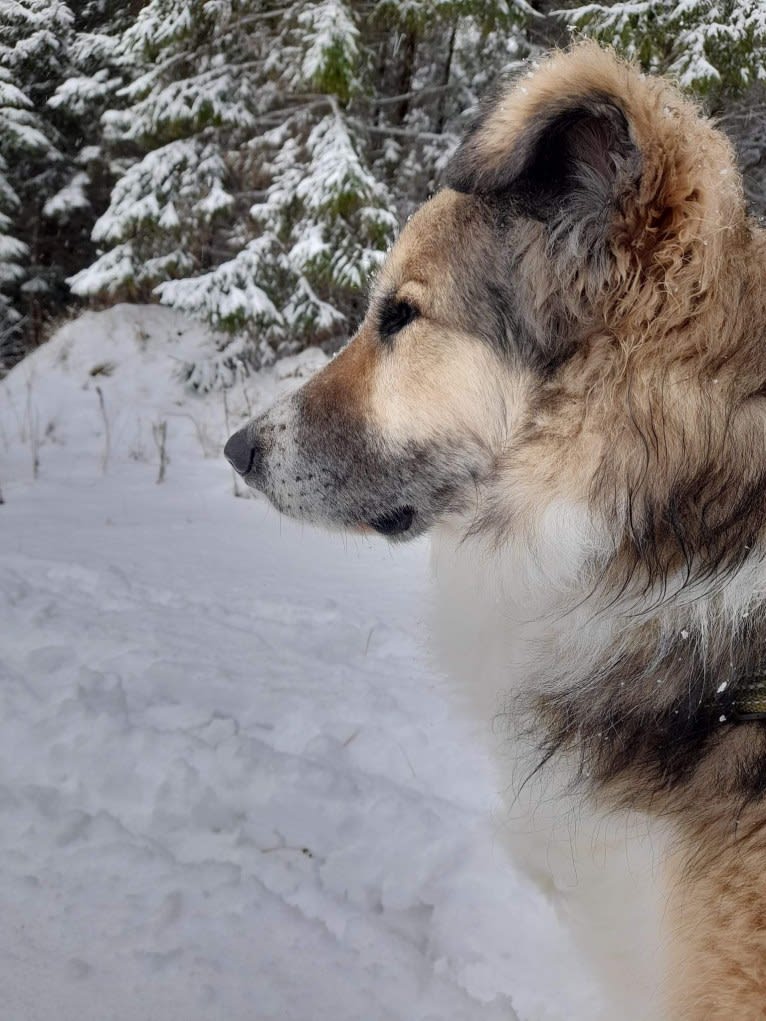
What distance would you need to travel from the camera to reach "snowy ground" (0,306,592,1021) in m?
1.62

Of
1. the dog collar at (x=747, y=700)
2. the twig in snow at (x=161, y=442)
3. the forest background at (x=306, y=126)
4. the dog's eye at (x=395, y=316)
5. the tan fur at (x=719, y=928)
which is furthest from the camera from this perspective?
the forest background at (x=306, y=126)

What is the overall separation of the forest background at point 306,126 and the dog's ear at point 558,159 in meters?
6.35

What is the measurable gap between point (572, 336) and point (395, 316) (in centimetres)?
47

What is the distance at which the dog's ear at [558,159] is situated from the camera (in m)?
1.45

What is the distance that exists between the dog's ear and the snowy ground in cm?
128

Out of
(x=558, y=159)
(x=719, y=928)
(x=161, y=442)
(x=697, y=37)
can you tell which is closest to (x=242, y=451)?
(x=558, y=159)

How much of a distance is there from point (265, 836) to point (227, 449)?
41.0 inches

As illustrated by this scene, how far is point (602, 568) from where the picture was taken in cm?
161

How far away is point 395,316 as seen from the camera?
74.2 inches

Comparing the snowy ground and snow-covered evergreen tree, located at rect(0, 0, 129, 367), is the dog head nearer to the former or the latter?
the snowy ground

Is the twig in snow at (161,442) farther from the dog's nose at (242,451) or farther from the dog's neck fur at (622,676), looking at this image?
the dog's neck fur at (622,676)

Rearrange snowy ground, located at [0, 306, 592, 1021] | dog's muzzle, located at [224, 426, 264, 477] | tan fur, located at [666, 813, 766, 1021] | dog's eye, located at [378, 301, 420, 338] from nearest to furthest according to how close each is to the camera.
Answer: tan fur, located at [666, 813, 766, 1021] → snowy ground, located at [0, 306, 592, 1021] → dog's eye, located at [378, 301, 420, 338] → dog's muzzle, located at [224, 426, 264, 477]

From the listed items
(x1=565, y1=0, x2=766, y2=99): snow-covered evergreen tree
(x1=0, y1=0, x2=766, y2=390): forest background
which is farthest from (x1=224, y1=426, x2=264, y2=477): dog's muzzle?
(x1=565, y1=0, x2=766, y2=99): snow-covered evergreen tree

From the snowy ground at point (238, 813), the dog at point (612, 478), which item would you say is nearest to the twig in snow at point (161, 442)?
the snowy ground at point (238, 813)
